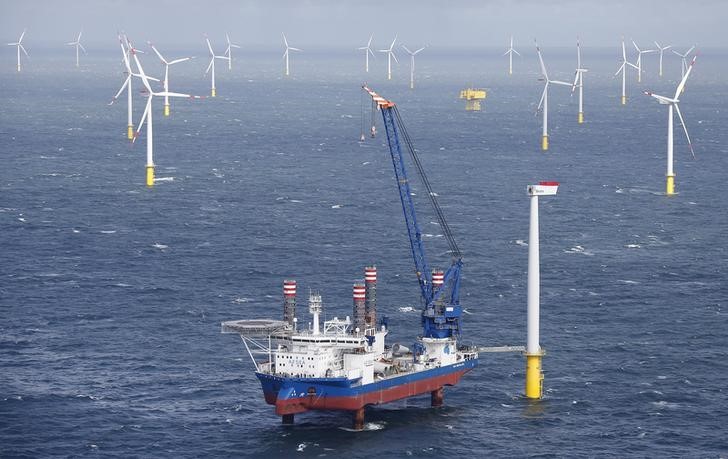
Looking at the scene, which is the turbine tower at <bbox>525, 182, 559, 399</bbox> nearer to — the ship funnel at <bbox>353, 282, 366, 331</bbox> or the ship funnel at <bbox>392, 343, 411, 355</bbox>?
the ship funnel at <bbox>392, 343, 411, 355</bbox>

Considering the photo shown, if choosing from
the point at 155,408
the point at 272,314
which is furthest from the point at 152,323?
the point at 155,408

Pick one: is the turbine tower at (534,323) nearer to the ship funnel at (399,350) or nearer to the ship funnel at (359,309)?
the ship funnel at (399,350)

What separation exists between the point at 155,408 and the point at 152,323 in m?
35.4

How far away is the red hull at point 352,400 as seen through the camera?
474 feet

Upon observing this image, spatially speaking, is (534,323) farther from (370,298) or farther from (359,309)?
(359,309)

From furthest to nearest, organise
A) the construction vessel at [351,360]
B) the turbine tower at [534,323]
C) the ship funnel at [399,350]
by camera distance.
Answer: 1. the ship funnel at [399,350]
2. the turbine tower at [534,323]
3. the construction vessel at [351,360]

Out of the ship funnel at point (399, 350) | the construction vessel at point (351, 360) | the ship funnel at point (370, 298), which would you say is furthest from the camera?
the ship funnel at point (399, 350)

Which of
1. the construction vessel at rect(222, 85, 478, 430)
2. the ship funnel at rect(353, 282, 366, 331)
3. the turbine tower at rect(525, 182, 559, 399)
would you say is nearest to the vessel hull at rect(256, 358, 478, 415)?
the construction vessel at rect(222, 85, 478, 430)

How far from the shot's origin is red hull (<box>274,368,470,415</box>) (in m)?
144

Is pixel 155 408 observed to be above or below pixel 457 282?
below

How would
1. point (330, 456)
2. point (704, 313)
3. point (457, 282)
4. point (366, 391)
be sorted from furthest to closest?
point (704, 313)
point (457, 282)
point (366, 391)
point (330, 456)

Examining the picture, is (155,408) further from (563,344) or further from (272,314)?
(563,344)

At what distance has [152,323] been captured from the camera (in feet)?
611

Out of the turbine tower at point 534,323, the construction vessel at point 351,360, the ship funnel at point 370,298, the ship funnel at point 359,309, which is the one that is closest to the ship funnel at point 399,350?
the construction vessel at point 351,360
